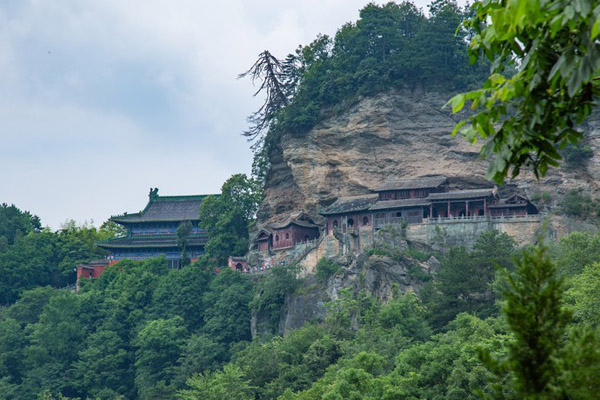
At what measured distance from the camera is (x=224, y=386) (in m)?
43.8

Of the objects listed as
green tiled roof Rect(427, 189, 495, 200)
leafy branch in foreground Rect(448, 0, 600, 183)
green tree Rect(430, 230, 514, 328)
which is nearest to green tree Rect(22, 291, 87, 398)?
green tree Rect(430, 230, 514, 328)

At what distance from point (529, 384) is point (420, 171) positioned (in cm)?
5282

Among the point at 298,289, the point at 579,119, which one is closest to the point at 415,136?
the point at 298,289

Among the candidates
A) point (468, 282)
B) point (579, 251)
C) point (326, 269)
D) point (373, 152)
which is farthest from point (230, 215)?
point (579, 251)

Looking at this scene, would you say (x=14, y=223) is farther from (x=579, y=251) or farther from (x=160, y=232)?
(x=579, y=251)

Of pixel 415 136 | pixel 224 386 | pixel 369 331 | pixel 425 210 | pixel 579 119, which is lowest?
pixel 224 386

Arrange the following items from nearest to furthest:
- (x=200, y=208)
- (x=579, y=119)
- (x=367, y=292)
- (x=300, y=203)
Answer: (x=579, y=119)
(x=367, y=292)
(x=300, y=203)
(x=200, y=208)

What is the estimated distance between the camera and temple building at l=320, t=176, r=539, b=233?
2131 inches

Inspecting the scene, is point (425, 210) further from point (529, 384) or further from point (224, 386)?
point (529, 384)

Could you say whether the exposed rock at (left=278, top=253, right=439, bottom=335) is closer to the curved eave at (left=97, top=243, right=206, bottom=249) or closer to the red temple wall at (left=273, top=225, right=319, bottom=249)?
the red temple wall at (left=273, top=225, right=319, bottom=249)

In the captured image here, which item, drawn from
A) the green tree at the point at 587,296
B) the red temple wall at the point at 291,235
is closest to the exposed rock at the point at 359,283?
the red temple wall at the point at 291,235

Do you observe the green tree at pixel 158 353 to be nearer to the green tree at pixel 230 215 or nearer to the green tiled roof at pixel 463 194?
the green tree at pixel 230 215

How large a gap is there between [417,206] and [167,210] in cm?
2716

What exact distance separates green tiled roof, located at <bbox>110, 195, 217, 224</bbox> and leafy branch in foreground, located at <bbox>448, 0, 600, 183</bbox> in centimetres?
6558
